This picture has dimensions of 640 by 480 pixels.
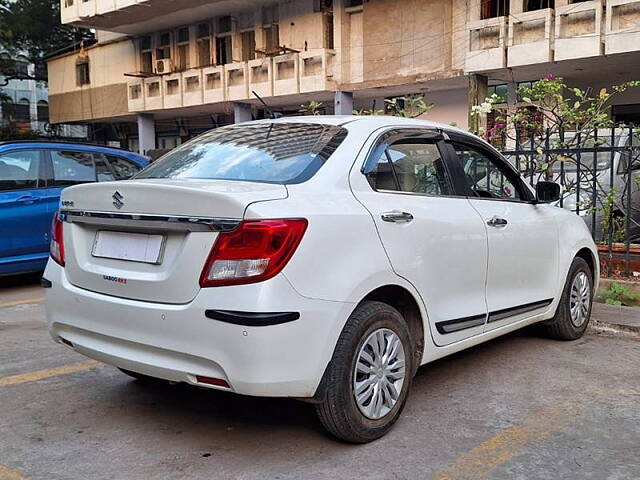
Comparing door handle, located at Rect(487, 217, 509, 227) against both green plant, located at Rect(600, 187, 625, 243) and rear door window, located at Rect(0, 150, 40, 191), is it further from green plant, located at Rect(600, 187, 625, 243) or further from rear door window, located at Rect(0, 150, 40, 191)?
rear door window, located at Rect(0, 150, 40, 191)

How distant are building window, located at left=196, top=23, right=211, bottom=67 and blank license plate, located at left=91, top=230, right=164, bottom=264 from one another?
2537cm

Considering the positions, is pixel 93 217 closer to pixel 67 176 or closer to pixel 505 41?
pixel 67 176

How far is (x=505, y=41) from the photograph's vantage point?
17.7m

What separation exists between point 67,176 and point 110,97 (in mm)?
25215

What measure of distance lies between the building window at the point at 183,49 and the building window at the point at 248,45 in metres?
3.52

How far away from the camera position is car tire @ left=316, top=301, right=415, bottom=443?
3051mm

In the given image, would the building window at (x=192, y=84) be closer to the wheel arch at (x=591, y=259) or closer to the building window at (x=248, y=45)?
the building window at (x=248, y=45)

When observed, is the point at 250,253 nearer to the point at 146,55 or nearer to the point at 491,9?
the point at 491,9

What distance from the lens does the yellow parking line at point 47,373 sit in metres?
4.22

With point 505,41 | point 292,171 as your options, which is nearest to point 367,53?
point 505,41

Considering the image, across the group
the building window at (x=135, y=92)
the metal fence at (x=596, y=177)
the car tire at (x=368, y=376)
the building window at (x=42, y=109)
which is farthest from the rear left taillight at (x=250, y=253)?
the building window at (x=42, y=109)

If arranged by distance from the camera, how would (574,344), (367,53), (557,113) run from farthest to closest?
1. (367,53)
2. (557,113)
3. (574,344)

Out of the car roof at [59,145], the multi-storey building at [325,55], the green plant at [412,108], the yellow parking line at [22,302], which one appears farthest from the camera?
the multi-storey building at [325,55]

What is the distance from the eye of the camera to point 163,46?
95.5ft
